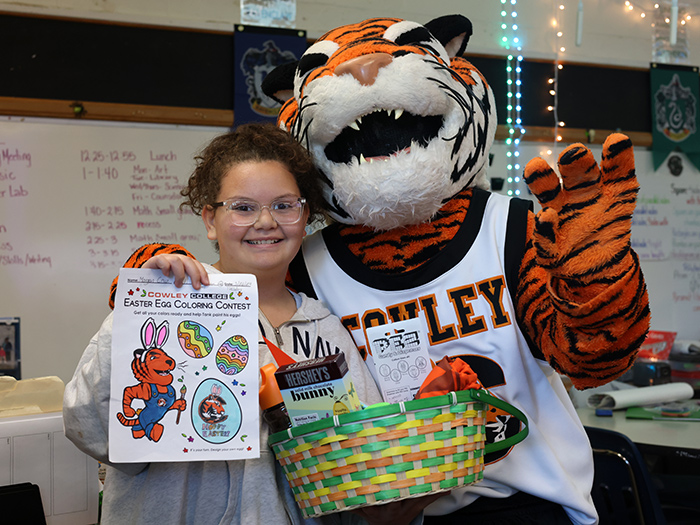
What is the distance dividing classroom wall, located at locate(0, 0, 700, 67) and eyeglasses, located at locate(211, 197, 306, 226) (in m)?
2.14

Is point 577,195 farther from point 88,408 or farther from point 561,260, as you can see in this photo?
point 88,408

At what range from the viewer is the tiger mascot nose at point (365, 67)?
1194mm

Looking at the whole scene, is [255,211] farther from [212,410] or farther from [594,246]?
[594,246]

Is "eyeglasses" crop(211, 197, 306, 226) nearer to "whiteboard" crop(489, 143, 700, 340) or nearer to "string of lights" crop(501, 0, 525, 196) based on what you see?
"string of lights" crop(501, 0, 525, 196)

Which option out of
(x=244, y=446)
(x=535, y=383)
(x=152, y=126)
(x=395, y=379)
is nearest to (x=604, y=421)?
(x=535, y=383)

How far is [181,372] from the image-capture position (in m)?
0.97

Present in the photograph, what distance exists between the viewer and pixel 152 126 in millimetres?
2992

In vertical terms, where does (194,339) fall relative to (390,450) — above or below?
above

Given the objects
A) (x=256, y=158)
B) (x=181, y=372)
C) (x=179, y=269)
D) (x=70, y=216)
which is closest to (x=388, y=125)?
(x=256, y=158)

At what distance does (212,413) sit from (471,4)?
2.85m

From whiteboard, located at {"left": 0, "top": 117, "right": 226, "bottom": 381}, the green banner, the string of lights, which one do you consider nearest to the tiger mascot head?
the string of lights

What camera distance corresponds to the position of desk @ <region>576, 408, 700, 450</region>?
87.0 inches

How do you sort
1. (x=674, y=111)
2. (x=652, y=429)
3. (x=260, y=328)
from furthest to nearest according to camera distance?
(x=674, y=111) → (x=652, y=429) → (x=260, y=328)

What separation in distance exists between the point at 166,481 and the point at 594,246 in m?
0.74
